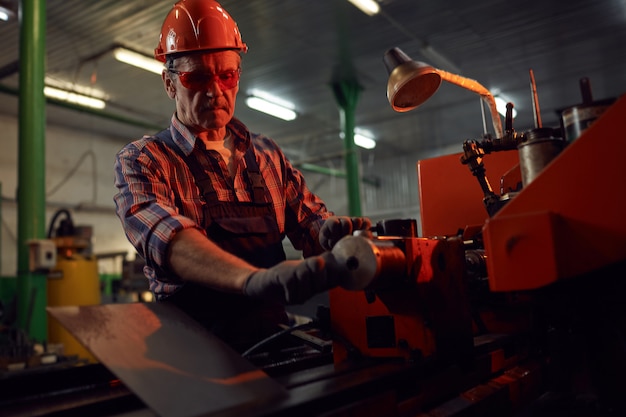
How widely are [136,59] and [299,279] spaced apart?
6103mm

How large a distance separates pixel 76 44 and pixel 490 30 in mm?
4663

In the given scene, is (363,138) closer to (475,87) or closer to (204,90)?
(475,87)

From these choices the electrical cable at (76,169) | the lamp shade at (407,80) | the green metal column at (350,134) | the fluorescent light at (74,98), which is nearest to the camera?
the lamp shade at (407,80)

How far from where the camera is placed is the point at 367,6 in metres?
5.49

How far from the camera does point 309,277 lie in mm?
822

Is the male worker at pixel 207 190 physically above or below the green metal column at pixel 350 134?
below

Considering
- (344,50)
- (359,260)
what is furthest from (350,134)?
(359,260)

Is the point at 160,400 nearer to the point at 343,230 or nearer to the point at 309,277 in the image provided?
the point at 309,277

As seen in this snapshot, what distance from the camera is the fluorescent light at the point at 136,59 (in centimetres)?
616

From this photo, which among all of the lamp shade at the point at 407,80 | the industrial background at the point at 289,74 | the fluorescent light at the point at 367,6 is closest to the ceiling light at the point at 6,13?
the industrial background at the point at 289,74

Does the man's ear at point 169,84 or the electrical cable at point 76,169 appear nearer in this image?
the man's ear at point 169,84

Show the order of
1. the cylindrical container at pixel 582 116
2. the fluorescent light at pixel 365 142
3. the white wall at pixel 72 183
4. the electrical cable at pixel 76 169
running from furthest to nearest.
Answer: the fluorescent light at pixel 365 142
the electrical cable at pixel 76 169
the white wall at pixel 72 183
the cylindrical container at pixel 582 116

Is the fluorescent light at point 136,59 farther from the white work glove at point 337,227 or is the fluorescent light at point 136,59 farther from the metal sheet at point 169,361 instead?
the metal sheet at point 169,361

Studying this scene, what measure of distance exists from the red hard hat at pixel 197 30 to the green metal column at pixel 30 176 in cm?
275
